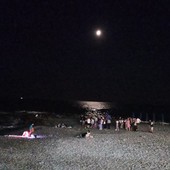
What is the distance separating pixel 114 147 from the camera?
95.4ft

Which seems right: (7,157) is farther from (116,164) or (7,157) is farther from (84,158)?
(116,164)

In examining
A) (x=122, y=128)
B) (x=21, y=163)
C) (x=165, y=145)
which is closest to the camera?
(x=21, y=163)

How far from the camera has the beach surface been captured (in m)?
21.9

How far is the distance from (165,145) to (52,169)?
587 inches

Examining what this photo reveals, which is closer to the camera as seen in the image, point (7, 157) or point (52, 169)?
point (52, 169)

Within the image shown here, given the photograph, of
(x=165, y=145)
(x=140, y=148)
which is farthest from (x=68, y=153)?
(x=165, y=145)

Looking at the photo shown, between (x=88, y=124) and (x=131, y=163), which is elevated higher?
(x=88, y=124)

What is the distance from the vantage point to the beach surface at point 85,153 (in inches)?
864

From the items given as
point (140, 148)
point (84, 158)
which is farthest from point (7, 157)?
point (140, 148)

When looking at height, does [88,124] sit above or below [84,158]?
above

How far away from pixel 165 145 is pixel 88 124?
17716 mm

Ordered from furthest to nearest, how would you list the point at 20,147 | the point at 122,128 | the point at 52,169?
the point at 122,128 → the point at 20,147 → the point at 52,169

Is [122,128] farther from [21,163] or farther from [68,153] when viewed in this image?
[21,163]

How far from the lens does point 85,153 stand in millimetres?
26172
